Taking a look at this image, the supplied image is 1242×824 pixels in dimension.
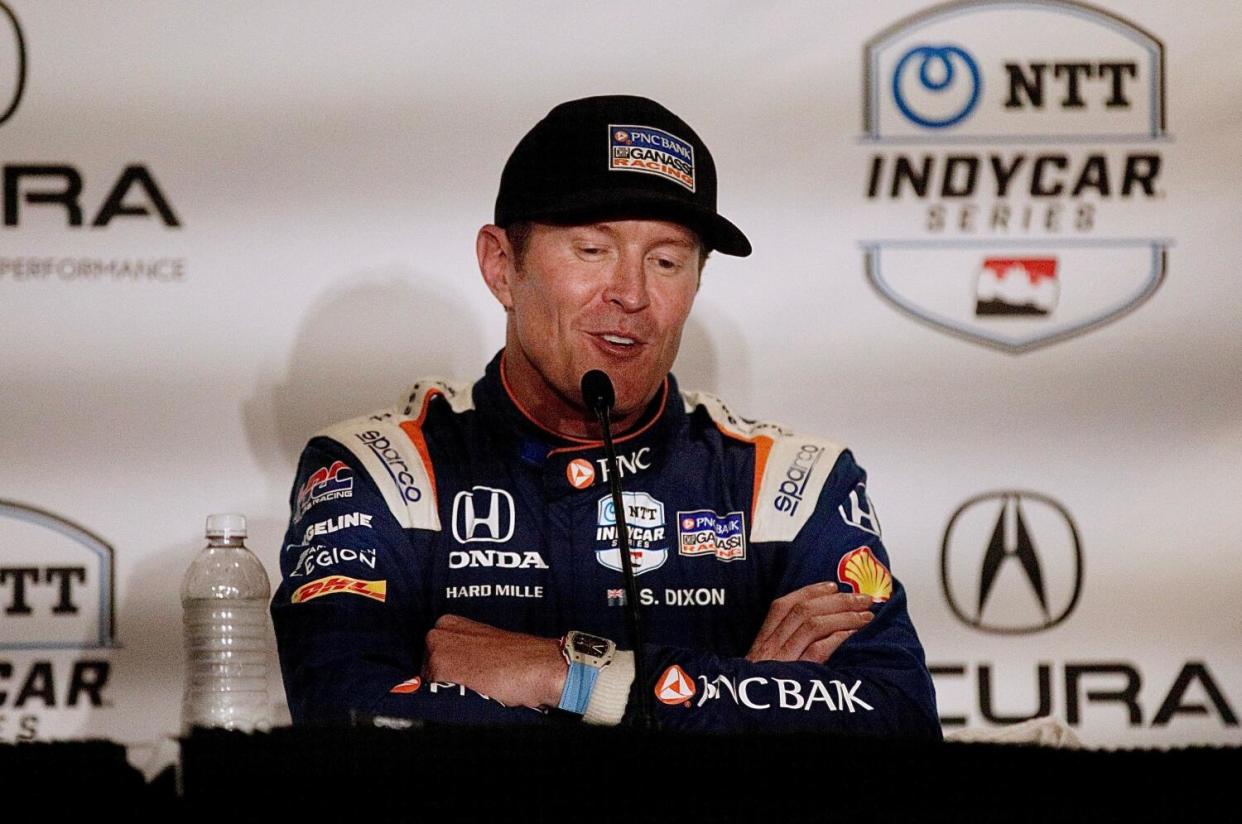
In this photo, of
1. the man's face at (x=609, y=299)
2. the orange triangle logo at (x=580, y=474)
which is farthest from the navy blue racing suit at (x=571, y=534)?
the man's face at (x=609, y=299)

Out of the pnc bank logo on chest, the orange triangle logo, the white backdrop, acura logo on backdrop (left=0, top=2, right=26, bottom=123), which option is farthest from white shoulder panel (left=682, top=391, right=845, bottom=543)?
acura logo on backdrop (left=0, top=2, right=26, bottom=123)

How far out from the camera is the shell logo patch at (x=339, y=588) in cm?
200

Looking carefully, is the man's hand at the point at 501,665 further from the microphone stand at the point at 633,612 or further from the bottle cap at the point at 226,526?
the bottle cap at the point at 226,526

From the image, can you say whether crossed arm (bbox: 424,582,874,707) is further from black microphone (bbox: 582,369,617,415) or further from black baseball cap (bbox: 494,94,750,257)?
black baseball cap (bbox: 494,94,750,257)

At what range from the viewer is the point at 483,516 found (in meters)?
2.22

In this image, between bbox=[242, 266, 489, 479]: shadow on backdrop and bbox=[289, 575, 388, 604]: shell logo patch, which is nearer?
bbox=[289, 575, 388, 604]: shell logo patch

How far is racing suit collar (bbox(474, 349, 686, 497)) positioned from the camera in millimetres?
2225

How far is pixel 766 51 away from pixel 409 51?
661 mm

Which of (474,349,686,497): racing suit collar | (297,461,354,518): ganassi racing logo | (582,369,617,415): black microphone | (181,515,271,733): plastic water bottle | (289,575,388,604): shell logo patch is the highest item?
(582,369,617,415): black microphone

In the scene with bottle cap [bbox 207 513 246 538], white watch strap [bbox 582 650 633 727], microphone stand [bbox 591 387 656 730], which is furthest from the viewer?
bottle cap [bbox 207 513 246 538]

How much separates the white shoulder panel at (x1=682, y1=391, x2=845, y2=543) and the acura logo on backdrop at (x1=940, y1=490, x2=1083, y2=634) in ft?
1.98

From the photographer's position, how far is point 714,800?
100cm

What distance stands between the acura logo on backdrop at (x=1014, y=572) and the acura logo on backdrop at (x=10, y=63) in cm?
189

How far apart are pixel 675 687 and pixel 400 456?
58cm
